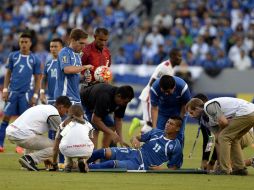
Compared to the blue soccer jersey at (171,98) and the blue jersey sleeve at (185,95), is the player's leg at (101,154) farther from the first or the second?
the blue jersey sleeve at (185,95)

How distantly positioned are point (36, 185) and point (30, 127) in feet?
9.81

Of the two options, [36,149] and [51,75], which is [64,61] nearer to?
[36,149]

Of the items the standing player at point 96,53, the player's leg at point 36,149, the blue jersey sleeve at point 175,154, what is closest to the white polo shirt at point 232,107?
the blue jersey sleeve at point 175,154

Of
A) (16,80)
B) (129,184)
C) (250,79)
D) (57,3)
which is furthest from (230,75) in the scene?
(129,184)

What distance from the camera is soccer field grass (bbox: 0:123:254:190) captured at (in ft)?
44.9

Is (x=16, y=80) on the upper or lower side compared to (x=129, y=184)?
upper

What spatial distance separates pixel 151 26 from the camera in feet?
128

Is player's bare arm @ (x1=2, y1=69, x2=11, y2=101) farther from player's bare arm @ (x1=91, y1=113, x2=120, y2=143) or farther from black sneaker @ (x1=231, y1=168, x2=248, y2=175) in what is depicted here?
black sneaker @ (x1=231, y1=168, x2=248, y2=175)

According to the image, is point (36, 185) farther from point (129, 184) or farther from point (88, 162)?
point (88, 162)

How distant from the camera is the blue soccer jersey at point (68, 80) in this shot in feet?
57.8

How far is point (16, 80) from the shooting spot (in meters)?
21.3

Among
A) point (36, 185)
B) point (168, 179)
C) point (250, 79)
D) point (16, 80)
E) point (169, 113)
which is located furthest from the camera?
point (250, 79)

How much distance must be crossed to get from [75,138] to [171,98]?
317 centimetres

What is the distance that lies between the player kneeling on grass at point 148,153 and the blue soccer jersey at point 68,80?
1724mm
